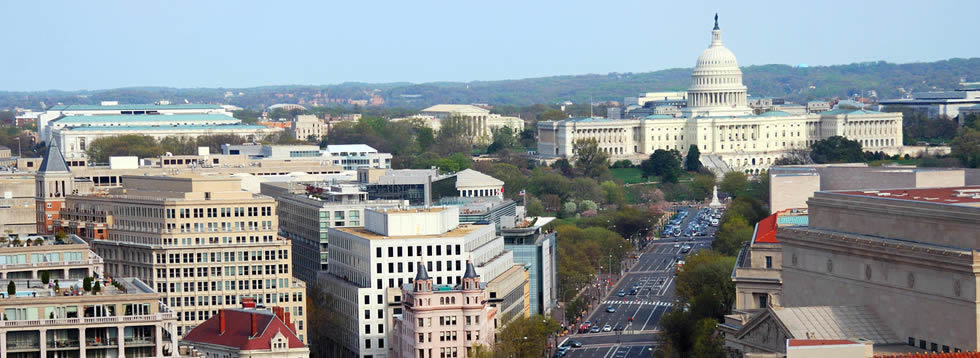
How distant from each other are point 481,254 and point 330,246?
35.8 feet

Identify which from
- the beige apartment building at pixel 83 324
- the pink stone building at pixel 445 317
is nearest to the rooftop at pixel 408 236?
the pink stone building at pixel 445 317

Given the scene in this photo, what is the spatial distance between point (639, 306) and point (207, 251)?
44111 mm

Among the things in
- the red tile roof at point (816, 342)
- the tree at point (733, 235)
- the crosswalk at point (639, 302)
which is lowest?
the crosswalk at point (639, 302)

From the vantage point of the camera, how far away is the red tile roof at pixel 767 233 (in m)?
97.6

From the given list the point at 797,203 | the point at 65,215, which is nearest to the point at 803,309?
the point at 797,203

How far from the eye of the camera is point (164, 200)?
109500mm

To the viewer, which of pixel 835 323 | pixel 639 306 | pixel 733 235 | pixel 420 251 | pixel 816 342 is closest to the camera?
pixel 816 342

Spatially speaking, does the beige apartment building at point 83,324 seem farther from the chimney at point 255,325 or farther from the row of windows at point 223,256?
the row of windows at point 223,256

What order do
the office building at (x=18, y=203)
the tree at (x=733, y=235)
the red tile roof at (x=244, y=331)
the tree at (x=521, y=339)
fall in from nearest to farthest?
the red tile roof at (x=244, y=331) → the tree at (x=521, y=339) → the office building at (x=18, y=203) → the tree at (x=733, y=235)

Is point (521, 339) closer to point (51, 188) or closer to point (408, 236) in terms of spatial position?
point (408, 236)

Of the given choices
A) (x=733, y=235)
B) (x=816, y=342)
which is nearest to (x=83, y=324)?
(x=816, y=342)

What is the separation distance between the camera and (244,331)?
86562 millimetres

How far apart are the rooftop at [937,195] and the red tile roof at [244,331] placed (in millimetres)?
24909

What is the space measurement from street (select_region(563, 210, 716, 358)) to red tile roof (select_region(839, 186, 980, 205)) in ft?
114
